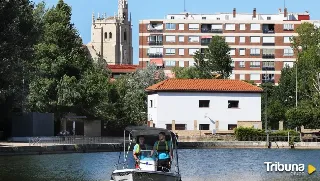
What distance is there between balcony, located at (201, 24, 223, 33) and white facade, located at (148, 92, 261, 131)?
6016cm

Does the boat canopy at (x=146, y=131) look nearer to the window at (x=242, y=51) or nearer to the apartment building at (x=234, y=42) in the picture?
the apartment building at (x=234, y=42)

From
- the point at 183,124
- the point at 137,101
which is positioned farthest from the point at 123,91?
the point at 183,124

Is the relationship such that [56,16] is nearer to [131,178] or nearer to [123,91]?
[123,91]

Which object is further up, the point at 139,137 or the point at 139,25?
the point at 139,25

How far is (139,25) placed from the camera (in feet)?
502

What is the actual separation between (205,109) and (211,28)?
6228 centimetres

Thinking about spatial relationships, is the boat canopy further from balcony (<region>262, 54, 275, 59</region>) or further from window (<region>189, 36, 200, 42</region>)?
balcony (<region>262, 54, 275, 59</region>)

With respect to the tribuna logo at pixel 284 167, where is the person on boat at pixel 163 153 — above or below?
above

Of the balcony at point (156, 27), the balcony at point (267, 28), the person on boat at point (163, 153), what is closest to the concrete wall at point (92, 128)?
the balcony at point (156, 27)

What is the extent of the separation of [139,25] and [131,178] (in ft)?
402

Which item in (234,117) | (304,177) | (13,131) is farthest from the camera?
(234,117)

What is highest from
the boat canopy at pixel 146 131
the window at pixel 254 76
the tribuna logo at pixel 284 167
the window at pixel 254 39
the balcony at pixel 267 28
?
the balcony at pixel 267 28

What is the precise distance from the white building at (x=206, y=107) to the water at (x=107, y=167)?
90.1 feet

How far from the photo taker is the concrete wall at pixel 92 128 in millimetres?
98438
